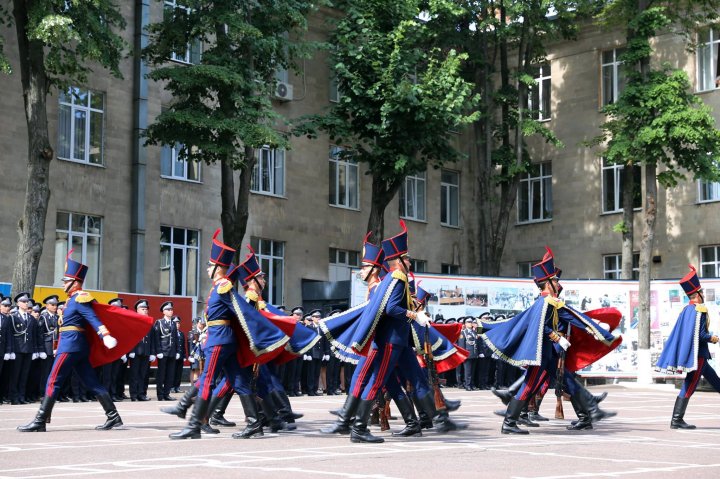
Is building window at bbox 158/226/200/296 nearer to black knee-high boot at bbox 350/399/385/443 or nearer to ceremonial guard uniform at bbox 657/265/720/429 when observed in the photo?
ceremonial guard uniform at bbox 657/265/720/429

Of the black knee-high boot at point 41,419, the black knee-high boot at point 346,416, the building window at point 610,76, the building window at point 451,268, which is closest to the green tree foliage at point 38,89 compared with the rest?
the black knee-high boot at point 41,419

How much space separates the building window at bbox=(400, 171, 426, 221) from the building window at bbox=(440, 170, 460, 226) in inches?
43.4

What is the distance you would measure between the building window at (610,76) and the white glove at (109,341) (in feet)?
105

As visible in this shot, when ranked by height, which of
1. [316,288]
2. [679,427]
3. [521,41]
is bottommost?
[679,427]

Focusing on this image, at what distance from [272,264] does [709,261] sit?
14744 millimetres

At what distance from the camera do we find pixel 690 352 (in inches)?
671

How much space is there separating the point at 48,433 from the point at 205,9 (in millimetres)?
18314

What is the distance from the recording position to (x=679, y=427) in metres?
17.1

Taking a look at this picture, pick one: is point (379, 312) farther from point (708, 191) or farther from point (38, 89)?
point (708, 191)

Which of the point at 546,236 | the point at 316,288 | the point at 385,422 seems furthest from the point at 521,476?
the point at 546,236

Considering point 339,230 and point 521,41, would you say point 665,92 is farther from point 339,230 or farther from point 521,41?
point 339,230

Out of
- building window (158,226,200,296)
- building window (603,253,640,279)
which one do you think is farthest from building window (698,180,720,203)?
building window (158,226,200,296)

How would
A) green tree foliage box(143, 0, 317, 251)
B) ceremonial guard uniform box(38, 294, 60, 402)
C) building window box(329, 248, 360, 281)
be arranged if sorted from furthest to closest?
building window box(329, 248, 360, 281)
green tree foliage box(143, 0, 317, 251)
ceremonial guard uniform box(38, 294, 60, 402)

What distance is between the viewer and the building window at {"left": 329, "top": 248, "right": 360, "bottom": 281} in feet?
139
